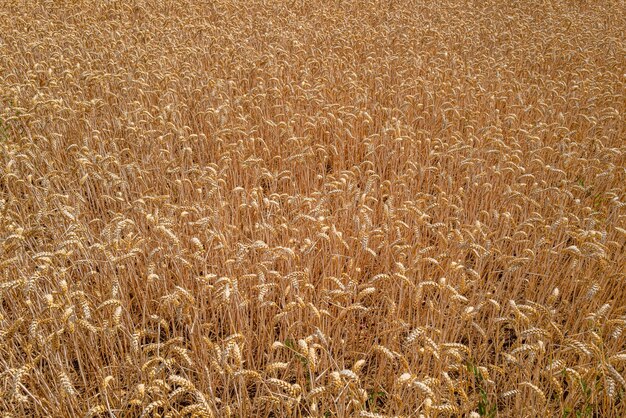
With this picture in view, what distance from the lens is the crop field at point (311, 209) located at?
187cm

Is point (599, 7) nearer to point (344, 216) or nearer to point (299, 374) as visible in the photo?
point (344, 216)

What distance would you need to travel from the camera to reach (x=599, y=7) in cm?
748

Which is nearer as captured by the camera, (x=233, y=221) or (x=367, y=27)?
(x=233, y=221)

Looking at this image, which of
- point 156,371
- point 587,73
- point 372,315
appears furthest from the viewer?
point 587,73

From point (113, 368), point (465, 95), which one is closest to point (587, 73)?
point (465, 95)

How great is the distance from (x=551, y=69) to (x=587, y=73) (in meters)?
0.34

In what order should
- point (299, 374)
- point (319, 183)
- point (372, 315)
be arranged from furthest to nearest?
point (319, 183) < point (372, 315) < point (299, 374)

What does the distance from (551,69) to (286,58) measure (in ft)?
8.44

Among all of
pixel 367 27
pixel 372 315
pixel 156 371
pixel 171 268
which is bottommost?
pixel 372 315

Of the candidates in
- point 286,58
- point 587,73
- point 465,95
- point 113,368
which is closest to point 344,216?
point 113,368

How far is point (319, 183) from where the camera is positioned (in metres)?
3.47

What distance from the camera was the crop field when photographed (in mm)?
1871

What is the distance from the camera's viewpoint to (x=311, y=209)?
264 centimetres

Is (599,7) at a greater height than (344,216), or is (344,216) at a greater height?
(599,7)
